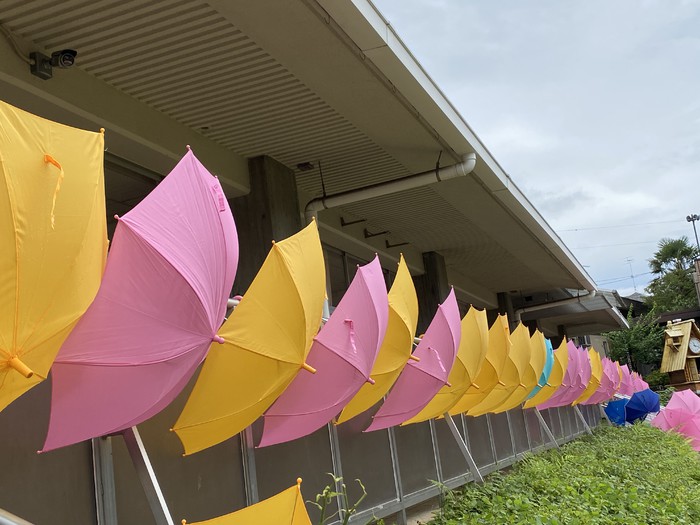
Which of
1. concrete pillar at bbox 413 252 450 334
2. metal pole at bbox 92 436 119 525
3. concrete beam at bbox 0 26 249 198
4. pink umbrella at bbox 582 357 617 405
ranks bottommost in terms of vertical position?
metal pole at bbox 92 436 119 525

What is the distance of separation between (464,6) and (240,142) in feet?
16.9

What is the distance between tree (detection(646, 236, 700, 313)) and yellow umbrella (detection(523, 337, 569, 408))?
133 ft

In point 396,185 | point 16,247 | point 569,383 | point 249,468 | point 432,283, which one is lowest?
point 249,468

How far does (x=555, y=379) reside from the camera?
13.1 m

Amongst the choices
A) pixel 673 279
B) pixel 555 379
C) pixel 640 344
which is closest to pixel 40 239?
pixel 555 379

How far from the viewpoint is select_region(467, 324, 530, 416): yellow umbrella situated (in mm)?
9852

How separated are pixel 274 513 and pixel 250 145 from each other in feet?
21.1

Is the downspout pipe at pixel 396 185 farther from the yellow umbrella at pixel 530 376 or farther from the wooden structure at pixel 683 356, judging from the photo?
the wooden structure at pixel 683 356

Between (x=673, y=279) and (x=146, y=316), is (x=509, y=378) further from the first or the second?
(x=673, y=279)

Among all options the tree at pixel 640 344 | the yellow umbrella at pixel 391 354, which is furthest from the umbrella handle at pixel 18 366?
the tree at pixel 640 344

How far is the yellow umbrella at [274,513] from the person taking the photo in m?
3.53

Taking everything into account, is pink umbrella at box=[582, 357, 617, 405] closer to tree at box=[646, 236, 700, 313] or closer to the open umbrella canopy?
the open umbrella canopy

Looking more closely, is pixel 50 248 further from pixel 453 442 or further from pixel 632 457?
pixel 632 457

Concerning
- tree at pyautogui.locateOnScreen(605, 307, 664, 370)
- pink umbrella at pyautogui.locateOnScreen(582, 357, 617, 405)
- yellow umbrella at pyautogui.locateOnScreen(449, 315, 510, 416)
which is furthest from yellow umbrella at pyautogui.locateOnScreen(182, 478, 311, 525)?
tree at pyautogui.locateOnScreen(605, 307, 664, 370)
